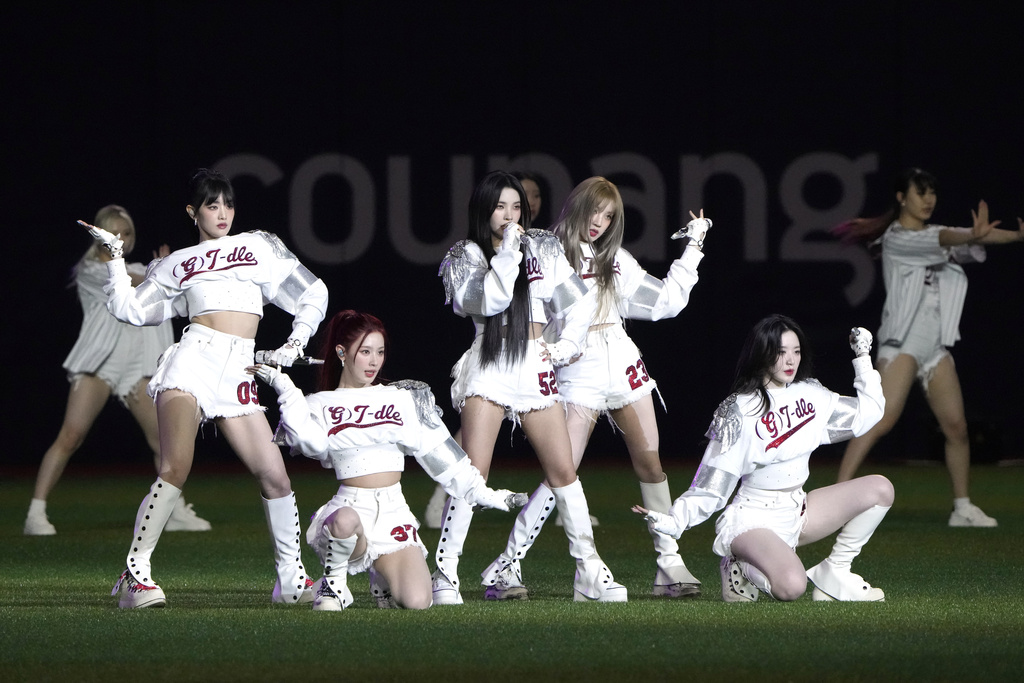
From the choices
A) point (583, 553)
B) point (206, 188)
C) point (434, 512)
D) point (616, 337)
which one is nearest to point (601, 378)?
point (616, 337)

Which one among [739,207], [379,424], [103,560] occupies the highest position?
[739,207]

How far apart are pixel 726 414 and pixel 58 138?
316 inches

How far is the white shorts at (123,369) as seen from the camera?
8.17 m

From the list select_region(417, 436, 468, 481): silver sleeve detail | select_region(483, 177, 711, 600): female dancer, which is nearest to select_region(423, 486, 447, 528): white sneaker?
select_region(483, 177, 711, 600): female dancer

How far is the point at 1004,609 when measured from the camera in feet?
16.4

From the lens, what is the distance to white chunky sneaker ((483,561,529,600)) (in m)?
5.43

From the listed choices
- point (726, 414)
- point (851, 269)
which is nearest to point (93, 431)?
point (851, 269)

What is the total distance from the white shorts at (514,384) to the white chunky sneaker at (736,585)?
0.85 meters

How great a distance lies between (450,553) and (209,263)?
134cm

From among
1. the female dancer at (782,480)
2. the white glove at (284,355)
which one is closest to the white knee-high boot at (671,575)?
the female dancer at (782,480)

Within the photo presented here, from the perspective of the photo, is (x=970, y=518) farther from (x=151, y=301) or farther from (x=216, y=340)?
(x=151, y=301)

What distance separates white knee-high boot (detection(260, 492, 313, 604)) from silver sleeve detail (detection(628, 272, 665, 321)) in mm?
1518

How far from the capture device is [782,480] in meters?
5.27

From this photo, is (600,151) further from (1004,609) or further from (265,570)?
(1004,609)
